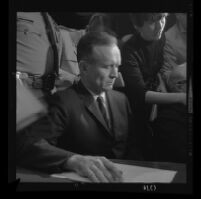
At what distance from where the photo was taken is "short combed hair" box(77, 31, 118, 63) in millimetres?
1748

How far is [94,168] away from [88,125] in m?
0.18

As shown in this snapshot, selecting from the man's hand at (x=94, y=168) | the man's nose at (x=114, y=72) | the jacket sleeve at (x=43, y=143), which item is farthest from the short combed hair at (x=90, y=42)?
the man's hand at (x=94, y=168)

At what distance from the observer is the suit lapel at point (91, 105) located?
5.75ft

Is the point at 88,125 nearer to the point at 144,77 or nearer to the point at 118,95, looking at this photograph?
the point at 118,95

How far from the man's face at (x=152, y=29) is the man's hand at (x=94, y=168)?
57 centimetres

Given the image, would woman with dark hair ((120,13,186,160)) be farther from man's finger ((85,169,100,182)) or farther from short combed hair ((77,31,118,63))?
man's finger ((85,169,100,182))

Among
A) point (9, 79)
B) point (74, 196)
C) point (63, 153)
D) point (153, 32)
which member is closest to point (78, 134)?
point (63, 153)

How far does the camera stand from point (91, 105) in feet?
5.77

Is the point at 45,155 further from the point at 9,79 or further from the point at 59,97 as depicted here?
the point at 9,79

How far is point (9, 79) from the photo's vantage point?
5.75 ft

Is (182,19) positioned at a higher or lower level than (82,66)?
higher

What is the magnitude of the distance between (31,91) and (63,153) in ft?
0.98

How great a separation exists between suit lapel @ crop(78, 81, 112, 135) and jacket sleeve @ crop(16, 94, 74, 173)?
0.35 feet

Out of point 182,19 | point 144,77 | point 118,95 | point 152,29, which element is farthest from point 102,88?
point 182,19
